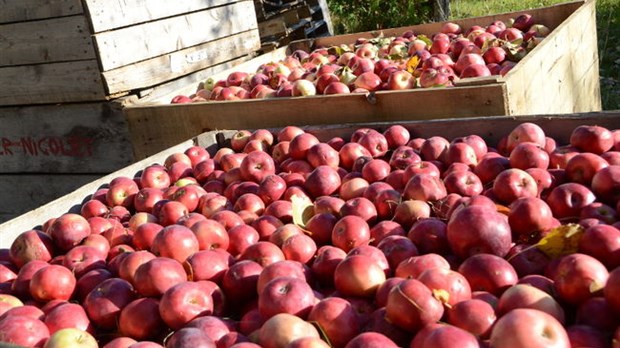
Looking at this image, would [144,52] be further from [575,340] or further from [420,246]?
[575,340]

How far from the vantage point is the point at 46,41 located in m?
4.43

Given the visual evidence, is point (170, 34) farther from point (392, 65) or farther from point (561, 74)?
point (561, 74)

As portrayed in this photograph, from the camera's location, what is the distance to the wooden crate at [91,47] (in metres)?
4.30

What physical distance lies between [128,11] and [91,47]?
380 millimetres

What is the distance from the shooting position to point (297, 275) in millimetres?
1961

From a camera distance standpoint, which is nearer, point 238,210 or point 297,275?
point 297,275

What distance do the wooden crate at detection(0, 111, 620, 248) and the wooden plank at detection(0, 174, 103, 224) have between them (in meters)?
1.71

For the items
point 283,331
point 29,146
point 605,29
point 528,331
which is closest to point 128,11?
point 29,146

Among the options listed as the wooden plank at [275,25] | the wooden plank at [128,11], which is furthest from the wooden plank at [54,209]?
the wooden plank at [275,25]

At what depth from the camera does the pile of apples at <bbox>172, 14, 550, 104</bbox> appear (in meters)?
4.08

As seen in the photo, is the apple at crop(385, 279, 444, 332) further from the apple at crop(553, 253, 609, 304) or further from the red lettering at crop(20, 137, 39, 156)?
the red lettering at crop(20, 137, 39, 156)

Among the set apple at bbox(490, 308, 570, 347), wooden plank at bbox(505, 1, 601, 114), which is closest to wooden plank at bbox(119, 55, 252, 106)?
wooden plank at bbox(505, 1, 601, 114)

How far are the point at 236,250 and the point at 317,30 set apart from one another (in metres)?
6.32

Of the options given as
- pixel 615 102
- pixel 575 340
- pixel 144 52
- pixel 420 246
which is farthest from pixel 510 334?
pixel 615 102
